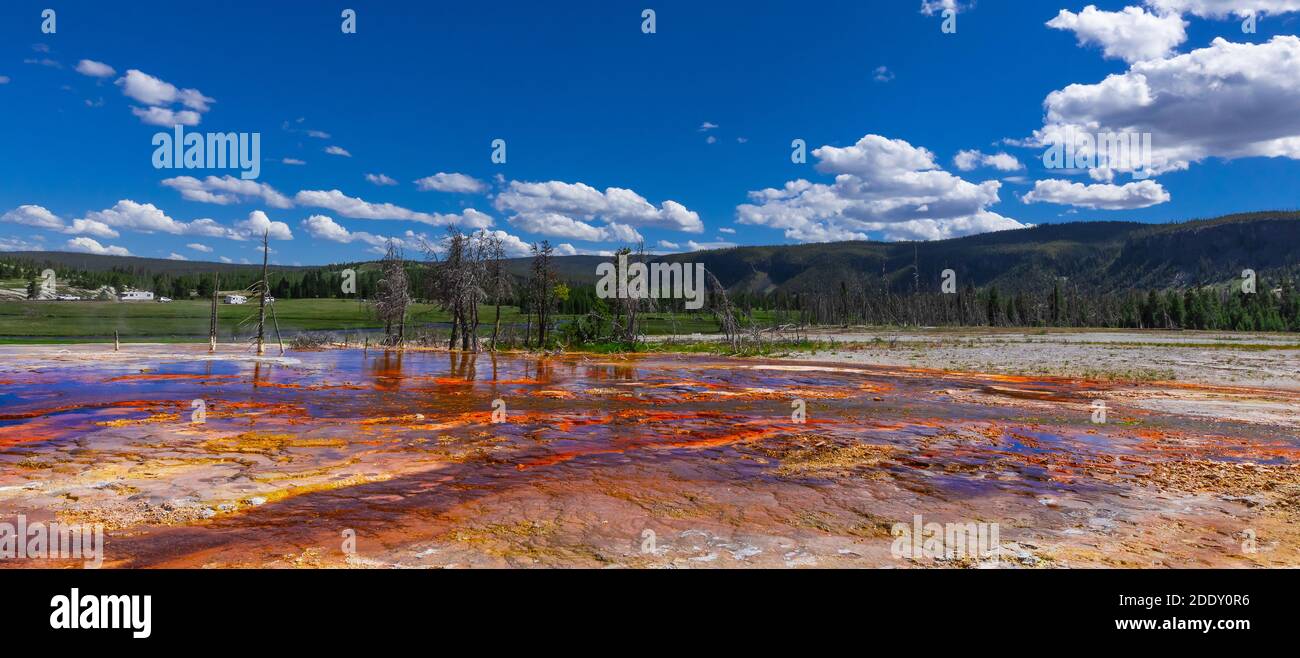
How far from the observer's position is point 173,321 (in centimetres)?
9062

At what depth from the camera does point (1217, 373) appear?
28.6 m

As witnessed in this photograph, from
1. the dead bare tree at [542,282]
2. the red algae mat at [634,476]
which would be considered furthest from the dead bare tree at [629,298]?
the red algae mat at [634,476]

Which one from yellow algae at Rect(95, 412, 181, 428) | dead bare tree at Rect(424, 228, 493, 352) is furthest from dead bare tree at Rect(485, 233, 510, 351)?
yellow algae at Rect(95, 412, 181, 428)

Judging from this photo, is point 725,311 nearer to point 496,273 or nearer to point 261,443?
point 496,273

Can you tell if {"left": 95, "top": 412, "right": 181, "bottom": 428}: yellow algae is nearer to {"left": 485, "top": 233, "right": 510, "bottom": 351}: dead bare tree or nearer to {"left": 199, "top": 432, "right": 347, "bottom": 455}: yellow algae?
{"left": 199, "top": 432, "right": 347, "bottom": 455}: yellow algae

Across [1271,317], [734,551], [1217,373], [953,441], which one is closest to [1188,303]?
[1271,317]

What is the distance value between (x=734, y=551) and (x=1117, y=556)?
3.54 meters

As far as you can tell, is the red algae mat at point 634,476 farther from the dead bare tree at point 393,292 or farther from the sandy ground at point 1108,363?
the dead bare tree at point 393,292

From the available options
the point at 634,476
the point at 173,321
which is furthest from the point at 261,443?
the point at 173,321

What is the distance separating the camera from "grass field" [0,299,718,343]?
62594mm

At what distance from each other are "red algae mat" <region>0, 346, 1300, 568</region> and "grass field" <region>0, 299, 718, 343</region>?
1629 inches

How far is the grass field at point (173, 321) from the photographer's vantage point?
6259 cm
